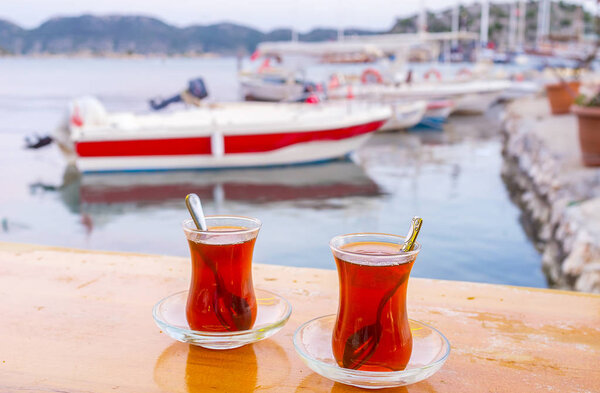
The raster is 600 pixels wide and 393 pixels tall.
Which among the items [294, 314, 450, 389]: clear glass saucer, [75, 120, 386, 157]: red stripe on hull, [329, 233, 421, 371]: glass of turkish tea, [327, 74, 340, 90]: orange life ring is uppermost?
[327, 74, 340, 90]: orange life ring

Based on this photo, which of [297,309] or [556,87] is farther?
[556,87]

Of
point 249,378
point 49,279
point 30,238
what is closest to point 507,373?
point 249,378

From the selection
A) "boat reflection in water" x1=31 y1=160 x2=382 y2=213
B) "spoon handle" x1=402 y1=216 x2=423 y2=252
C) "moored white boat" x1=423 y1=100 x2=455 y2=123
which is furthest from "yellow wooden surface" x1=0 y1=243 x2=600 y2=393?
"moored white boat" x1=423 y1=100 x2=455 y2=123

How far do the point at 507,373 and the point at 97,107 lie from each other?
9635mm

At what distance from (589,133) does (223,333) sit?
6516 millimetres

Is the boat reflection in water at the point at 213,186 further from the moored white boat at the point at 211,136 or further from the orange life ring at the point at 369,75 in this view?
the orange life ring at the point at 369,75

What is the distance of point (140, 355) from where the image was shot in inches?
34.5

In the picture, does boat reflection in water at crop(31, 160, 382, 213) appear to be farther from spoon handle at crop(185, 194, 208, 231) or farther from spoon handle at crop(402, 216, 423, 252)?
spoon handle at crop(402, 216, 423, 252)

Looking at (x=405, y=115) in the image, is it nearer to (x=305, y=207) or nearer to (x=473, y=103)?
(x=473, y=103)

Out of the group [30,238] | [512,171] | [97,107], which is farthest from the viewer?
[512,171]

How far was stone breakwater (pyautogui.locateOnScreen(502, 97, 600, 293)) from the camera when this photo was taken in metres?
4.65

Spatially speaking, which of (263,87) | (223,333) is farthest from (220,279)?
(263,87)

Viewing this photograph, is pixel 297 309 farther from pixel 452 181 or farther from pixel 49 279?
pixel 452 181

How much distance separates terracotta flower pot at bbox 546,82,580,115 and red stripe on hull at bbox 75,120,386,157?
5.13 metres
